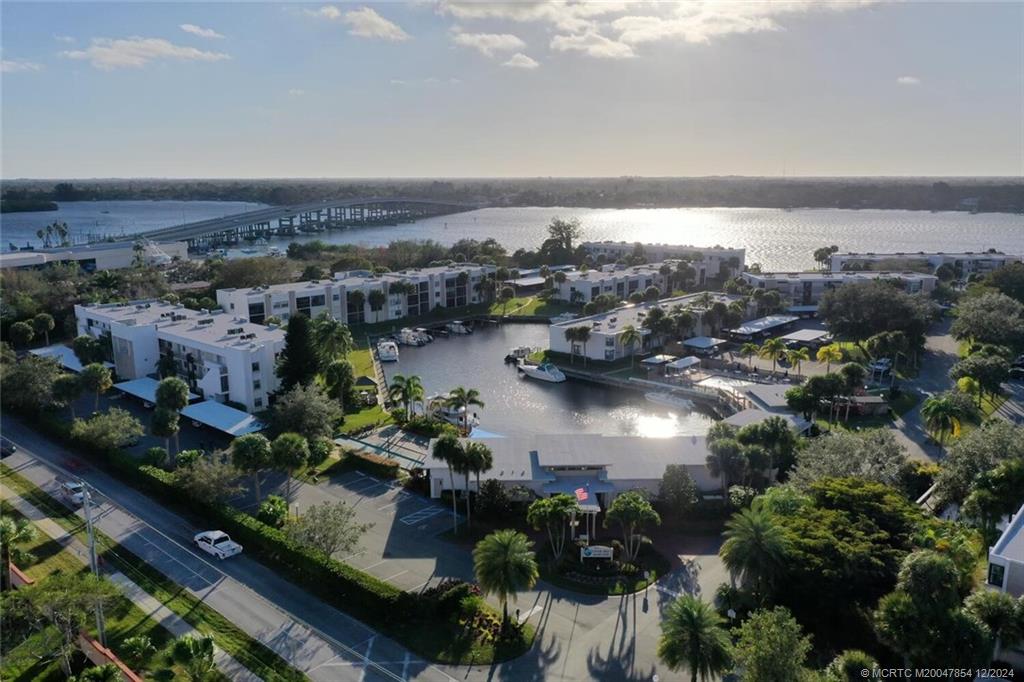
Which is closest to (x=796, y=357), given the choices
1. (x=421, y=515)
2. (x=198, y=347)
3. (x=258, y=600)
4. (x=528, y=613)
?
(x=421, y=515)

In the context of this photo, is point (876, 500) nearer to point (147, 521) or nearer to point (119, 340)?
point (147, 521)

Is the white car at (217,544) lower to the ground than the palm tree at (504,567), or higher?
lower

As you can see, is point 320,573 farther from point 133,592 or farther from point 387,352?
point 387,352

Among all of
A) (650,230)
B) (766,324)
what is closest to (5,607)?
(766,324)

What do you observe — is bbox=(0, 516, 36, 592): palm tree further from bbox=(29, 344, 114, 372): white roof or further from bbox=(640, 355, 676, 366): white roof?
bbox=(640, 355, 676, 366): white roof

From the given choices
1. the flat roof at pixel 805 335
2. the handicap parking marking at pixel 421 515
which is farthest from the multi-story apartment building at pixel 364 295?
the handicap parking marking at pixel 421 515

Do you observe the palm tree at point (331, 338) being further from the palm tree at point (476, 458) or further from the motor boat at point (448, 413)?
the palm tree at point (476, 458)

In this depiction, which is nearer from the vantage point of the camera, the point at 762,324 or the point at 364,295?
the point at 762,324
